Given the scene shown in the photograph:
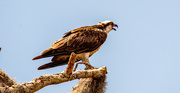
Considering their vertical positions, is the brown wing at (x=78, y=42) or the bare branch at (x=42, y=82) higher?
the brown wing at (x=78, y=42)

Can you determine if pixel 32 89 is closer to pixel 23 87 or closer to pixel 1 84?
pixel 23 87

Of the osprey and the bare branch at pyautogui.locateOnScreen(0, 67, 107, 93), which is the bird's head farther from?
the bare branch at pyautogui.locateOnScreen(0, 67, 107, 93)

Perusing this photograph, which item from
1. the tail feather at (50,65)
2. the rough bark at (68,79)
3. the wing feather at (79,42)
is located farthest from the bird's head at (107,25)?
the rough bark at (68,79)

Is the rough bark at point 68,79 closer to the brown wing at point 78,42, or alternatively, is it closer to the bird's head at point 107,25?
the brown wing at point 78,42

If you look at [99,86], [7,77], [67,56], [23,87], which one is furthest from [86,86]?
[23,87]

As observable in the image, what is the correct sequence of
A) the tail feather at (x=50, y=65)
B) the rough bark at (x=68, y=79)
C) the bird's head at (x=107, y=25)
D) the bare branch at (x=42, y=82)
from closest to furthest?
the bare branch at (x=42, y=82), the rough bark at (x=68, y=79), the tail feather at (x=50, y=65), the bird's head at (x=107, y=25)

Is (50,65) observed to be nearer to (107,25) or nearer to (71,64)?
(71,64)

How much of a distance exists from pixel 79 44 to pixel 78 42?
69 millimetres

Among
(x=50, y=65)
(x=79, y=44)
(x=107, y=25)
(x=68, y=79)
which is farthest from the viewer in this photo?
(x=107, y=25)

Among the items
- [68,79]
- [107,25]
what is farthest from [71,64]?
[107,25]

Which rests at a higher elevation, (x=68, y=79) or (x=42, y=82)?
(x=68, y=79)

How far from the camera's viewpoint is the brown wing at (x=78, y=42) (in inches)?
359

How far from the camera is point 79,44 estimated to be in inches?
384

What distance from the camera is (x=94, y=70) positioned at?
845 cm
